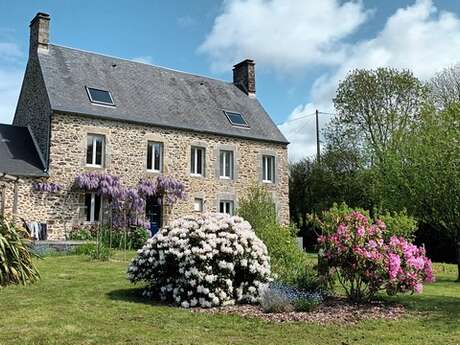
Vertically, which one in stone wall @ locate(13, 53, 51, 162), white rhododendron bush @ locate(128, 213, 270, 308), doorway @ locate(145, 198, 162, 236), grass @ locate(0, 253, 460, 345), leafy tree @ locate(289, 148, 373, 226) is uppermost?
stone wall @ locate(13, 53, 51, 162)

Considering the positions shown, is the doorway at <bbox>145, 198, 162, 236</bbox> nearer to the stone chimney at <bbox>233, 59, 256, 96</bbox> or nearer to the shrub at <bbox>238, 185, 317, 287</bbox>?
the stone chimney at <bbox>233, 59, 256, 96</bbox>

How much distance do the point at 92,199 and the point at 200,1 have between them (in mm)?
10008

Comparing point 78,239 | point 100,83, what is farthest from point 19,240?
point 100,83

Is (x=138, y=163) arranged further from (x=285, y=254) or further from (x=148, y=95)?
(x=285, y=254)

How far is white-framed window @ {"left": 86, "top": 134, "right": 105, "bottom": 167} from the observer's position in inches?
731

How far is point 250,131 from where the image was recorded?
22.6 meters

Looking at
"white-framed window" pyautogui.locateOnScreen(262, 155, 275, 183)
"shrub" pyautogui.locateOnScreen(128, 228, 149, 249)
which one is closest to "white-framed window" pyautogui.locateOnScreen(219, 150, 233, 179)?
"white-framed window" pyautogui.locateOnScreen(262, 155, 275, 183)

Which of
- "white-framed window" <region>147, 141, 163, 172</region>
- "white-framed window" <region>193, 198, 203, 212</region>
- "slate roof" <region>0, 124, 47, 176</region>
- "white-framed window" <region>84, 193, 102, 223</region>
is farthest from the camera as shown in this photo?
"white-framed window" <region>193, 198, 203, 212</region>

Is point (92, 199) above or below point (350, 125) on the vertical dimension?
below

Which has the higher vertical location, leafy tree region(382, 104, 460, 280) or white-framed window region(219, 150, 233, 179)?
white-framed window region(219, 150, 233, 179)

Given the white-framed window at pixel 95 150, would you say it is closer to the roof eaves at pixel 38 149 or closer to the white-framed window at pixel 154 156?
the roof eaves at pixel 38 149

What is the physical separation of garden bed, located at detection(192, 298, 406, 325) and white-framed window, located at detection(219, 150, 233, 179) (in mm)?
14426

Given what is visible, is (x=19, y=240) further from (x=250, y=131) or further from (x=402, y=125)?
(x=402, y=125)

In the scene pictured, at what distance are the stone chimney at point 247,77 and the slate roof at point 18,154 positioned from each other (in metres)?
11.1
